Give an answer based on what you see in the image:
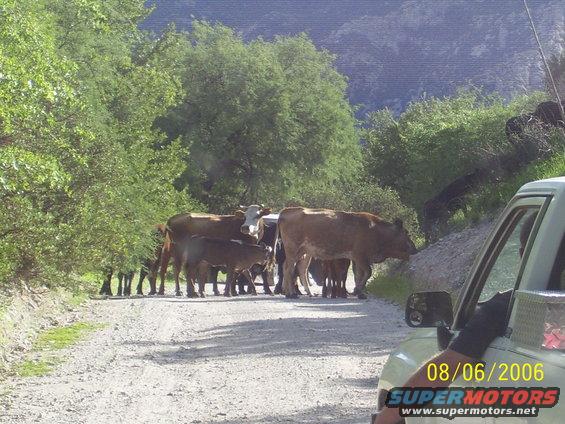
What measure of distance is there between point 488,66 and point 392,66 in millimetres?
24598

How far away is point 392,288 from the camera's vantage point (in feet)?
83.8

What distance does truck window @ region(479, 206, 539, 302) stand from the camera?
4.36 m

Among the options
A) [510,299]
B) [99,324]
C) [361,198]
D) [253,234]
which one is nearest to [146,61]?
[361,198]

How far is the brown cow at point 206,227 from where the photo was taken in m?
30.7

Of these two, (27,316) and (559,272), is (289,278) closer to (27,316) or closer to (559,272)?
(27,316)

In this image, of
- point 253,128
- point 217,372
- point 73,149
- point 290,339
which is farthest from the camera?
point 253,128

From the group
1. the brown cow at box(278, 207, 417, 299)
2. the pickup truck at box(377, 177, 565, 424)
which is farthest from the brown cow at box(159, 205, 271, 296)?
the pickup truck at box(377, 177, 565, 424)

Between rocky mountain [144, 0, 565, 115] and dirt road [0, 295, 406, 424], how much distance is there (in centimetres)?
8631

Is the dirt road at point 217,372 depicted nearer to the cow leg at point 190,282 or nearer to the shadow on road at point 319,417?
the shadow on road at point 319,417

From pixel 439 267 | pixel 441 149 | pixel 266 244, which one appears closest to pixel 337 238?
pixel 439 267

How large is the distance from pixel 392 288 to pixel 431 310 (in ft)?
68.6

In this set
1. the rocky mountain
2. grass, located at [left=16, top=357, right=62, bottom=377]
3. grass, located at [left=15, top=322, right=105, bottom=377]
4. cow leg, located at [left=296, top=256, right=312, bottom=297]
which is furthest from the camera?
the rocky mountain

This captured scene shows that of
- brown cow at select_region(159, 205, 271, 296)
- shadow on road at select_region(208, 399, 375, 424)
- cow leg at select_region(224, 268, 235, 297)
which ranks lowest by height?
shadow on road at select_region(208, 399, 375, 424)

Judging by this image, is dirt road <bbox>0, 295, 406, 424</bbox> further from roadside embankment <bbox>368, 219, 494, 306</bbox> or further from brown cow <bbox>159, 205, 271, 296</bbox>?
brown cow <bbox>159, 205, 271, 296</bbox>
